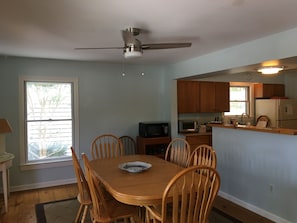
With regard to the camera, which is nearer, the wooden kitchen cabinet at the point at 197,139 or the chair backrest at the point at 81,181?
the chair backrest at the point at 81,181

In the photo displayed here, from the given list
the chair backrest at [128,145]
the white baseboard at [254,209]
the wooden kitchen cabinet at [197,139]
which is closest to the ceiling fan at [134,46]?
the white baseboard at [254,209]

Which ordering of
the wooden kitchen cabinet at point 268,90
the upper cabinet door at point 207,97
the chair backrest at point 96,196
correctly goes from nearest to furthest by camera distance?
the chair backrest at point 96,196, the upper cabinet door at point 207,97, the wooden kitchen cabinet at point 268,90

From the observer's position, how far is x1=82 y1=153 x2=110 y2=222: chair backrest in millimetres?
2232

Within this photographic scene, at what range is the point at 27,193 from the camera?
4.19 m

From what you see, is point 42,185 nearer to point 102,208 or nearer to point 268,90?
point 102,208

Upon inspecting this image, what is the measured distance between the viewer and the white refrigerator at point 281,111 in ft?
19.3

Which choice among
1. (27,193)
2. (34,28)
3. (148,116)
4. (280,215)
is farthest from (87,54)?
(280,215)

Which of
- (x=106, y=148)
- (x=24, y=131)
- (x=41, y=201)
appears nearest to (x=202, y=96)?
(x=106, y=148)

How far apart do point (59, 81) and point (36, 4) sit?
2.60 meters

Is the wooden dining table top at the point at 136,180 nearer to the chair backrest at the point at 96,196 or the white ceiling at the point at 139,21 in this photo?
the chair backrest at the point at 96,196

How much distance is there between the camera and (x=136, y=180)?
2.41 meters

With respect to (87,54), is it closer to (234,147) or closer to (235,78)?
(234,147)

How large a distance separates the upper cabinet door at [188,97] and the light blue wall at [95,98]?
14.6 inches

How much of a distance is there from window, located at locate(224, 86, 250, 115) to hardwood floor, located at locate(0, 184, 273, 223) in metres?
3.03
